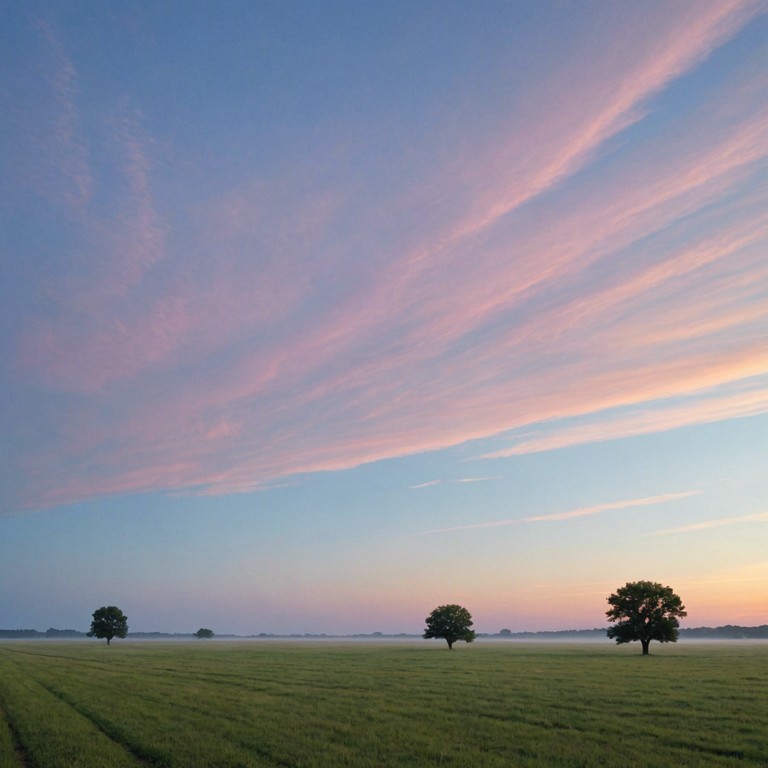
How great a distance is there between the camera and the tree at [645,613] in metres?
82.6

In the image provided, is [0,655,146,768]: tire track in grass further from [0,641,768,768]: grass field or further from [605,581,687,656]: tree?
[605,581,687,656]: tree

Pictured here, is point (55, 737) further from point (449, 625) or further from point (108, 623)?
point (108, 623)

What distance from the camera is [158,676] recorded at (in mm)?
49094

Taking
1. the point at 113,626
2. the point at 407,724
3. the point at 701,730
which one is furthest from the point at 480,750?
the point at 113,626

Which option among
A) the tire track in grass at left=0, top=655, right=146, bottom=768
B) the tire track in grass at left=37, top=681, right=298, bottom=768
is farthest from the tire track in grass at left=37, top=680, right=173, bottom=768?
the tire track in grass at left=0, top=655, right=146, bottom=768

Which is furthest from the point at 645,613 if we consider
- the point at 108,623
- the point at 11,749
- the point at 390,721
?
the point at 108,623

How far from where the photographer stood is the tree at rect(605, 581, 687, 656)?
8262 centimetres

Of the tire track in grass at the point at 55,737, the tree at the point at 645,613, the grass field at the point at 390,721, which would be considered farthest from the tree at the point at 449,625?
the tire track in grass at the point at 55,737

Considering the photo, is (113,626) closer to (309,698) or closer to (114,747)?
(309,698)

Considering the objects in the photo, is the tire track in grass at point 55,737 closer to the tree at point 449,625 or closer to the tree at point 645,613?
the tree at point 645,613

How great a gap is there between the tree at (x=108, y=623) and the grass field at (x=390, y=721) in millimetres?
116538

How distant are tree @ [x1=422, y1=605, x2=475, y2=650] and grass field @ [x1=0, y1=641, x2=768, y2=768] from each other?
7124 cm

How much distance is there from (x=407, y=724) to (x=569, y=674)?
94.7 ft

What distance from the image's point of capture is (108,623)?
5812 inches
